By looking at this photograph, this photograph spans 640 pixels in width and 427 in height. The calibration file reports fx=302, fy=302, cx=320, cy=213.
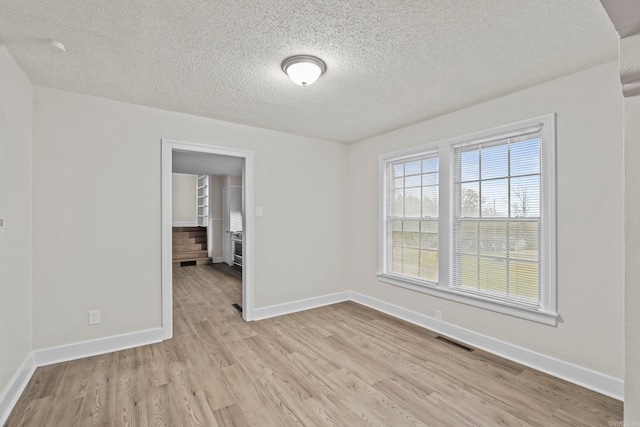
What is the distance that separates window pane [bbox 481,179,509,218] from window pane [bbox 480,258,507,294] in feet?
1.51

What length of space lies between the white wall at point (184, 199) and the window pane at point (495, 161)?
28.4 ft

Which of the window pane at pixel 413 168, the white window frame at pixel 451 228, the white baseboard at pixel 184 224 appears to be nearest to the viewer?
the white window frame at pixel 451 228

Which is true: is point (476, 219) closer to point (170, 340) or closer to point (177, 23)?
point (177, 23)

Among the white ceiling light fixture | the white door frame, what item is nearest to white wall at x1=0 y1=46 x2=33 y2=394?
the white door frame

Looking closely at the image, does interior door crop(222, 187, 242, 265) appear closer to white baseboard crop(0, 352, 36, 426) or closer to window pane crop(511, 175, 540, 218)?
white baseboard crop(0, 352, 36, 426)

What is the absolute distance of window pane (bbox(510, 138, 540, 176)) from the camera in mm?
2666

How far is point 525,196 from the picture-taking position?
108 inches

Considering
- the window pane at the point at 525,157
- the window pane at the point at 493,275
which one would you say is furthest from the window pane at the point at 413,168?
the window pane at the point at 493,275

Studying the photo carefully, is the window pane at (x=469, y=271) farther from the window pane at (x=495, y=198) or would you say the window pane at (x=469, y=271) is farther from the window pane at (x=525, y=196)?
the window pane at (x=525, y=196)

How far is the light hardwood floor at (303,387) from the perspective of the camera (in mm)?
1987

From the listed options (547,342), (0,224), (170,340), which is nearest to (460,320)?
(547,342)

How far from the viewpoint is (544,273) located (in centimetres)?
257

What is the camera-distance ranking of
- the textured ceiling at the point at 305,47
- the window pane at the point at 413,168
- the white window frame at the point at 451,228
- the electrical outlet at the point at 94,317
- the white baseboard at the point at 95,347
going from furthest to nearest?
the window pane at the point at 413,168, the electrical outlet at the point at 94,317, the white baseboard at the point at 95,347, the white window frame at the point at 451,228, the textured ceiling at the point at 305,47

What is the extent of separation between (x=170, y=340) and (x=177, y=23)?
115 inches
